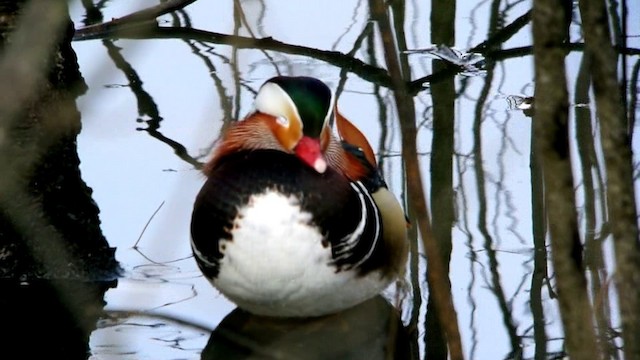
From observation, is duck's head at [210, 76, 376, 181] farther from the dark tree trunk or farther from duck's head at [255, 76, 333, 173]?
the dark tree trunk

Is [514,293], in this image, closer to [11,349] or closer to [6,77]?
[11,349]

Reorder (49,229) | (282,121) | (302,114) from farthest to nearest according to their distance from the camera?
(49,229) → (282,121) → (302,114)

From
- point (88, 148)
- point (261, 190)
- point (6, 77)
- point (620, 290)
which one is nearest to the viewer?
point (620, 290)

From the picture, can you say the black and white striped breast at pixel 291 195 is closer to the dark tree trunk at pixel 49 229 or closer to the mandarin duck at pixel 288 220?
the mandarin duck at pixel 288 220

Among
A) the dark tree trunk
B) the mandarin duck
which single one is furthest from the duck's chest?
the dark tree trunk

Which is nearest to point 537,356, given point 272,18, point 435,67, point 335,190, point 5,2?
point 335,190

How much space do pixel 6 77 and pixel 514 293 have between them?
2243 mm

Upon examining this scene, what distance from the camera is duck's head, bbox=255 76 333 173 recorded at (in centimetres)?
356

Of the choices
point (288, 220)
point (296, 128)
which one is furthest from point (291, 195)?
point (296, 128)

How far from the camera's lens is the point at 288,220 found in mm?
3502

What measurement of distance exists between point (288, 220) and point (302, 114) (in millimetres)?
285

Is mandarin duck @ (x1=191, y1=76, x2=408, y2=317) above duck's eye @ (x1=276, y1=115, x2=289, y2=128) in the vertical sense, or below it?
below

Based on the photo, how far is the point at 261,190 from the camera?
11.6 ft

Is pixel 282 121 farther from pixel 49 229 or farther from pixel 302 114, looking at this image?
pixel 49 229
